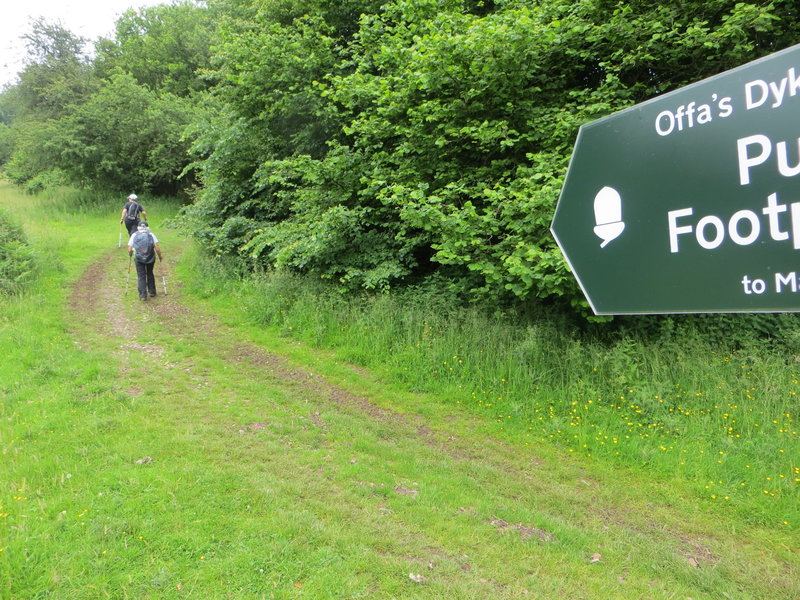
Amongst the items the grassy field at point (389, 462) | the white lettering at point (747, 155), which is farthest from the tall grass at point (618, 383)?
the white lettering at point (747, 155)

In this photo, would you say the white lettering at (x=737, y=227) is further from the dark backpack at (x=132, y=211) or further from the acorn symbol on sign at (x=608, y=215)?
the dark backpack at (x=132, y=211)

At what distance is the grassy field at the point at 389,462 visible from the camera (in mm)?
3107

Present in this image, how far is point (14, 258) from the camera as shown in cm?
1045

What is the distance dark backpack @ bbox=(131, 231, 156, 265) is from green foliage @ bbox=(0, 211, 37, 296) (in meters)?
2.15

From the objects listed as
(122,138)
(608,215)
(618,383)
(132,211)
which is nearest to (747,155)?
(608,215)

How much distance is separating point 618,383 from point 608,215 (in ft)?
15.4

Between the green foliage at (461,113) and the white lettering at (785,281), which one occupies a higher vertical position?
the green foliage at (461,113)

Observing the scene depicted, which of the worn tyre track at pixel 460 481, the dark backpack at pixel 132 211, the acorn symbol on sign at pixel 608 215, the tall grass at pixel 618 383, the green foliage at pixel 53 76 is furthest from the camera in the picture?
the green foliage at pixel 53 76

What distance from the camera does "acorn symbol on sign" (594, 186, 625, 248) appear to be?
181cm

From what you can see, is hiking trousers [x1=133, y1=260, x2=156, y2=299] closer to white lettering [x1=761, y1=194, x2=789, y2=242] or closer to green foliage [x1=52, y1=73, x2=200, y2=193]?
white lettering [x1=761, y1=194, x2=789, y2=242]

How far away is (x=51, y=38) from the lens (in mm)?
30016

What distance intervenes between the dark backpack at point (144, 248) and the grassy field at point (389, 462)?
2.23 meters

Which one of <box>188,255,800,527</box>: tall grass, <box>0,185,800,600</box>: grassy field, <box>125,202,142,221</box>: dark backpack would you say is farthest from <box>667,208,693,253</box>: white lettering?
<box>125,202,142,221</box>: dark backpack

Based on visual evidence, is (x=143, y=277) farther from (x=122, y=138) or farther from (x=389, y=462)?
(x=122, y=138)
